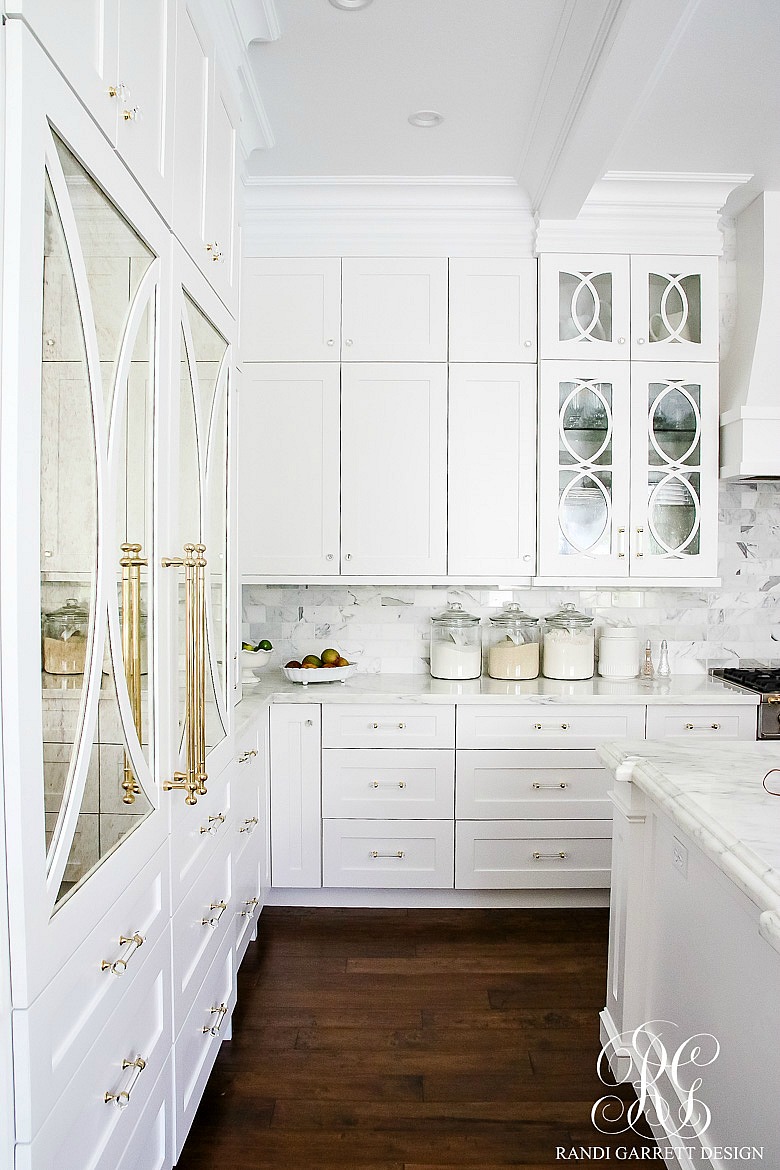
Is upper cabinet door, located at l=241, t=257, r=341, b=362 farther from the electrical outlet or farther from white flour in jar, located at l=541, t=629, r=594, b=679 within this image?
the electrical outlet

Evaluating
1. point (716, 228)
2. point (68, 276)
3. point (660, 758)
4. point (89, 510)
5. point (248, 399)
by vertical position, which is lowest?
point (660, 758)

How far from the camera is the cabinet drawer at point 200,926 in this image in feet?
5.84

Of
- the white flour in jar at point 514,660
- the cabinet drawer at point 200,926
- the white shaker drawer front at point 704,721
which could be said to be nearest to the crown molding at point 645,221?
the white flour in jar at point 514,660

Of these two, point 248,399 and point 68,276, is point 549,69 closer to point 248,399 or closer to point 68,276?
point 248,399

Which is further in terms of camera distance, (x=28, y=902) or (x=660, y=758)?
(x=660, y=758)

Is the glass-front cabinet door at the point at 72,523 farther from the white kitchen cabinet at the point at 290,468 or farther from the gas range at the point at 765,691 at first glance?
the gas range at the point at 765,691

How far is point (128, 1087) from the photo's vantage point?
143 cm

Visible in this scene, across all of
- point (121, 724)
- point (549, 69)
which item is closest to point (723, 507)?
point (549, 69)

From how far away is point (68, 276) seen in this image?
1134mm

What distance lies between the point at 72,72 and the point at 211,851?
169cm
